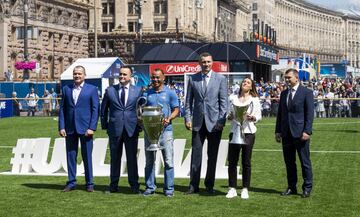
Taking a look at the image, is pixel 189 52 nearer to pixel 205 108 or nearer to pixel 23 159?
pixel 23 159

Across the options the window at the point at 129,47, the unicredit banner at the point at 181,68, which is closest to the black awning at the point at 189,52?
the unicredit banner at the point at 181,68

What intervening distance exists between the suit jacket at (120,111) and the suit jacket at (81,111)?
0.27 meters

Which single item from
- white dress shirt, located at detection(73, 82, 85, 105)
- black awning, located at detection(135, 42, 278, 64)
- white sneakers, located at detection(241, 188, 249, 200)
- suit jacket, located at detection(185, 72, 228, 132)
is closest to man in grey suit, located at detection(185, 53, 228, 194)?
suit jacket, located at detection(185, 72, 228, 132)

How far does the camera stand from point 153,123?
11.5m

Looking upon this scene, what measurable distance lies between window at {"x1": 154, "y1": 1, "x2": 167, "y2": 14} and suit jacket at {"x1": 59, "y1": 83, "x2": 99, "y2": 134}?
94984 mm

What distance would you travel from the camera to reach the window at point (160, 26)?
106250 millimetres

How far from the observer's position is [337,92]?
4709 centimetres

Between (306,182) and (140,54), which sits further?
(140,54)

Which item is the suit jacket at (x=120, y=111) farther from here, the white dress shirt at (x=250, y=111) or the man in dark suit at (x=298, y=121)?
the man in dark suit at (x=298, y=121)

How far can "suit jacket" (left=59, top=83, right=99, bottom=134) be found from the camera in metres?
12.4

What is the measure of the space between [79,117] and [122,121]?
2.45 ft

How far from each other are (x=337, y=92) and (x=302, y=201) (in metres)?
36.6

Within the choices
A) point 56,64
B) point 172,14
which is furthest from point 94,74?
point 172,14

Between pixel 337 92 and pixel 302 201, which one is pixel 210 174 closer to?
pixel 302 201
